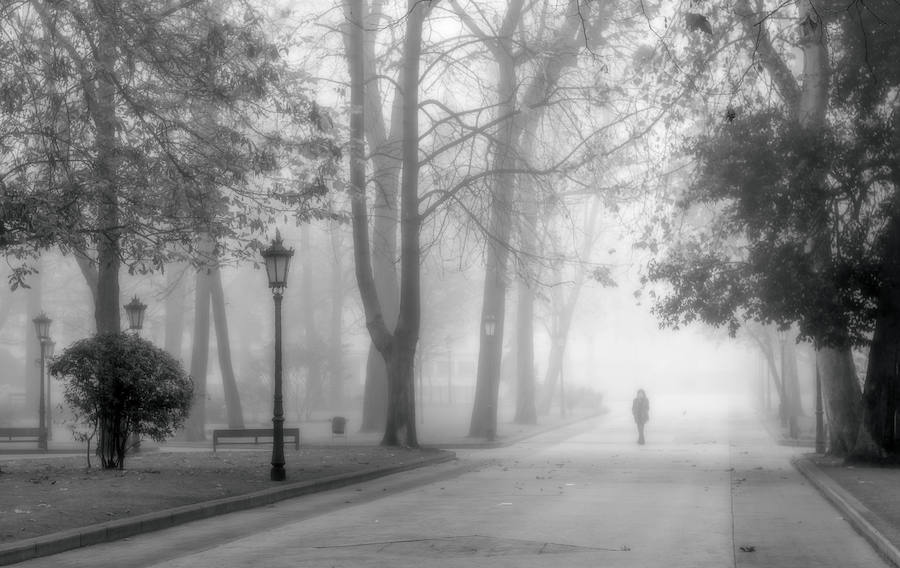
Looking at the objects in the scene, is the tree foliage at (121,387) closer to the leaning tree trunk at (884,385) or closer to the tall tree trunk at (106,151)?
the tall tree trunk at (106,151)

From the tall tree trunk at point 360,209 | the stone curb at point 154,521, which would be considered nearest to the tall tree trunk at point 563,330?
the tall tree trunk at point 360,209

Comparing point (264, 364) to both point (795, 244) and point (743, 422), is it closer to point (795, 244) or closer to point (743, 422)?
point (743, 422)

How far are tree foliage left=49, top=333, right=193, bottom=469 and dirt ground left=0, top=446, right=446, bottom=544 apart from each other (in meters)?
0.70

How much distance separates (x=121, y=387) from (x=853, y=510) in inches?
426

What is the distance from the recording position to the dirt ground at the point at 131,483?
12.8 m

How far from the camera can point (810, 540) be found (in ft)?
40.1

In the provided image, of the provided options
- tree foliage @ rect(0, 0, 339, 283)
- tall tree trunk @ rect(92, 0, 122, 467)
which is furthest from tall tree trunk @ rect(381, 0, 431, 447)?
tall tree trunk @ rect(92, 0, 122, 467)

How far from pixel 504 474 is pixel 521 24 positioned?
49.9ft

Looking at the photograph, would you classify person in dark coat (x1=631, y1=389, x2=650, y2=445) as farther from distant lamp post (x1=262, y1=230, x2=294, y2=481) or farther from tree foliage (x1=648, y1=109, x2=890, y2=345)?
distant lamp post (x1=262, y1=230, x2=294, y2=481)

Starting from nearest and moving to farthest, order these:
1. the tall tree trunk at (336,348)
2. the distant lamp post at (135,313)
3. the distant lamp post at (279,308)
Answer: the distant lamp post at (279,308) → the distant lamp post at (135,313) → the tall tree trunk at (336,348)

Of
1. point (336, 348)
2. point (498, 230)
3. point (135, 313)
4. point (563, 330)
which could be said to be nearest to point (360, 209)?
point (498, 230)

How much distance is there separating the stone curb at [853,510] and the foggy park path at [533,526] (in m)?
0.13

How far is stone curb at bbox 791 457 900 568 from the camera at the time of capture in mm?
10844

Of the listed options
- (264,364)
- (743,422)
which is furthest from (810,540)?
(264,364)
